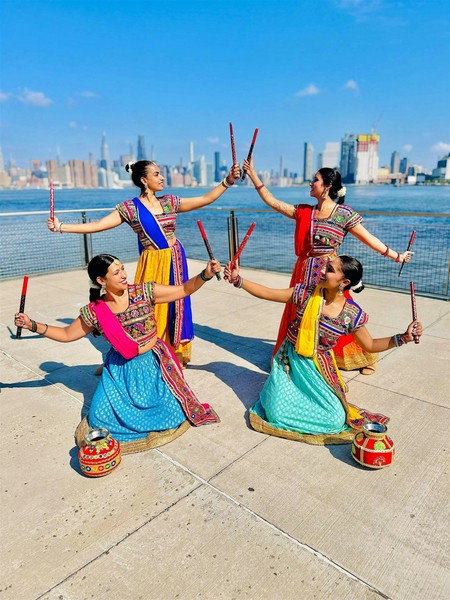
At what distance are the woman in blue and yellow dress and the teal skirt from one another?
1.22 metres

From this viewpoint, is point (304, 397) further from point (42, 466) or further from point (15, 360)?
point (15, 360)

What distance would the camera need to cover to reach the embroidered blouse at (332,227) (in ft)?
11.4

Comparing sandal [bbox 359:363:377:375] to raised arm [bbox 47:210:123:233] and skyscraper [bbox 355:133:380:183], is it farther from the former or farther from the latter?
skyscraper [bbox 355:133:380:183]

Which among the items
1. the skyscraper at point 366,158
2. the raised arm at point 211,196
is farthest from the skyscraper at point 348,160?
the raised arm at point 211,196

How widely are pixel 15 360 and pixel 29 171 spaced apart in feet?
643

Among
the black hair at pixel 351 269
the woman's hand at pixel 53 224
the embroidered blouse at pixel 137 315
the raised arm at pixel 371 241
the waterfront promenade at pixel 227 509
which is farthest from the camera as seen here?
the raised arm at pixel 371 241

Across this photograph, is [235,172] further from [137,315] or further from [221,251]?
[221,251]

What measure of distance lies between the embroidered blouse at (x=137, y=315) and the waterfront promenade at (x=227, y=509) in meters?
0.74

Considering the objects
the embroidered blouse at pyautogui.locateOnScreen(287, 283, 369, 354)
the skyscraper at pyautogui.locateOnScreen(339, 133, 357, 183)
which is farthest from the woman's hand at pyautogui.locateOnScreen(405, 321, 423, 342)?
the skyscraper at pyautogui.locateOnScreen(339, 133, 357, 183)

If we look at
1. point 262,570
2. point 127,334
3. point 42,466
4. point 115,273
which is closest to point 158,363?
point 127,334

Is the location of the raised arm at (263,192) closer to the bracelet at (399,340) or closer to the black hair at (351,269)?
the black hair at (351,269)

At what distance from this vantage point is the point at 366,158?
116188 millimetres

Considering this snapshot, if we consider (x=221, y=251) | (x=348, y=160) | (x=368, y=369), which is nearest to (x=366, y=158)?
(x=348, y=160)

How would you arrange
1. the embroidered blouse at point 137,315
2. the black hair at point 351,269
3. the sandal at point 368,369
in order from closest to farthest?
the black hair at point 351,269 → the embroidered blouse at point 137,315 → the sandal at point 368,369
